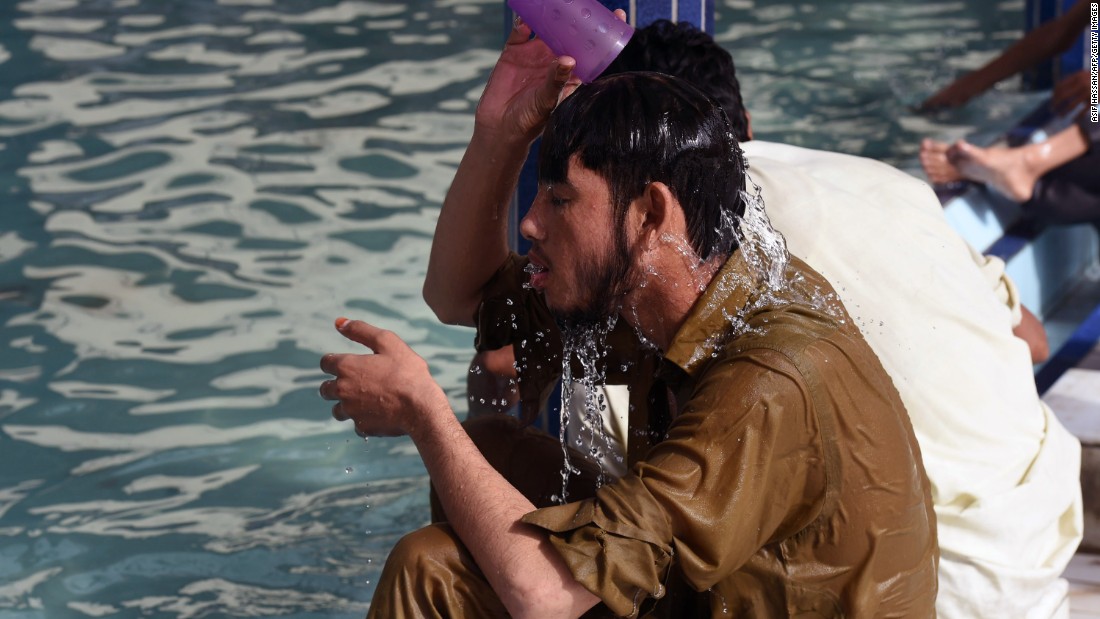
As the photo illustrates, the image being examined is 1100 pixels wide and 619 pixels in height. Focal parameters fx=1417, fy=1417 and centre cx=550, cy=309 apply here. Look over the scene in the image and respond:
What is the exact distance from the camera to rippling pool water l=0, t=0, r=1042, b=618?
3797mm

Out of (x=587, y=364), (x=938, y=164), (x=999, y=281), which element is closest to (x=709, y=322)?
(x=587, y=364)

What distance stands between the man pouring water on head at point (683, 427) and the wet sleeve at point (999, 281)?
112cm

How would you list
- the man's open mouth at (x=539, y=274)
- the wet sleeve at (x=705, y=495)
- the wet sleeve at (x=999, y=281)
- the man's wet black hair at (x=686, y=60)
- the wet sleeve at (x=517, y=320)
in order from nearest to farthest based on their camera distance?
the wet sleeve at (x=705, y=495) → the man's open mouth at (x=539, y=274) → the wet sleeve at (x=517, y=320) → the man's wet black hair at (x=686, y=60) → the wet sleeve at (x=999, y=281)

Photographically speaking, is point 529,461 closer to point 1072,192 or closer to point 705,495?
point 705,495

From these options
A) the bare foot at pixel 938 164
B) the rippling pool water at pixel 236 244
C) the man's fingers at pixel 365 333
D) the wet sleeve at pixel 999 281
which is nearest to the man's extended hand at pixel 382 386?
the man's fingers at pixel 365 333

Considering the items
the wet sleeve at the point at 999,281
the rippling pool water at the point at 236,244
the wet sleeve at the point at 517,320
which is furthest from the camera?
the rippling pool water at the point at 236,244

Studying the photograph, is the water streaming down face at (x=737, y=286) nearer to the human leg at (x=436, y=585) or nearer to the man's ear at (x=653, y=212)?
the man's ear at (x=653, y=212)

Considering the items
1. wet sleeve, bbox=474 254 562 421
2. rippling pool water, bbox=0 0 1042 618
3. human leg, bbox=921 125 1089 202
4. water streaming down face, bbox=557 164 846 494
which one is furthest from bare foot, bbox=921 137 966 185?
wet sleeve, bbox=474 254 562 421

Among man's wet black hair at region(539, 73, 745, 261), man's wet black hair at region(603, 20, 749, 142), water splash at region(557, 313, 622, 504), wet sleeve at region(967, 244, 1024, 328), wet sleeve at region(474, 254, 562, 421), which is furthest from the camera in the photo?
wet sleeve at region(967, 244, 1024, 328)

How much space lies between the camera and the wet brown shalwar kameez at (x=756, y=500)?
190cm

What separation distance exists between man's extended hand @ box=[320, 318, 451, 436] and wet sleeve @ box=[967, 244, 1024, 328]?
4.88ft

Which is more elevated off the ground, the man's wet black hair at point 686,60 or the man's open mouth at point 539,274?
the man's wet black hair at point 686,60

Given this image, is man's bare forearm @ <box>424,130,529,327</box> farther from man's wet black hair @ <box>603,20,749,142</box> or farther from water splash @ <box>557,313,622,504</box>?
man's wet black hair @ <box>603,20,749,142</box>

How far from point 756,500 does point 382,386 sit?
2.11ft
